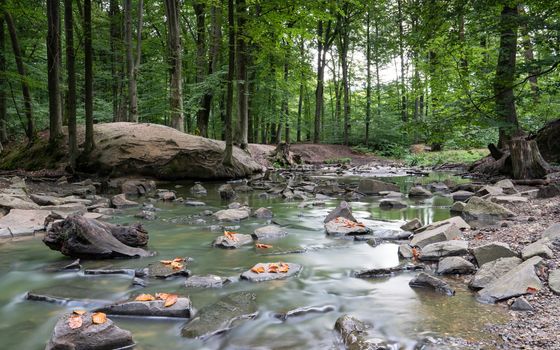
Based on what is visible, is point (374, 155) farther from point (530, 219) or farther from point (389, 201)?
point (530, 219)

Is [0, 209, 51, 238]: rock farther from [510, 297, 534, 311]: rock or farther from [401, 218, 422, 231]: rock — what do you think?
[510, 297, 534, 311]: rock

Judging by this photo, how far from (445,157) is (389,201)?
15.7m

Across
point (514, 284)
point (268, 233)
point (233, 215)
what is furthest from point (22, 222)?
point (514, 284)

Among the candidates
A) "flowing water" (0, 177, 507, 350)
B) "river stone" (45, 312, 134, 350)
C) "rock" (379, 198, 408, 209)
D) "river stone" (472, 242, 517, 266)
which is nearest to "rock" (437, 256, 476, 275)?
"river stone" (472, 242, 517, 266)

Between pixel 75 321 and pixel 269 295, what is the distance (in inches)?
68.8

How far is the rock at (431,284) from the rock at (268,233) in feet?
9.11

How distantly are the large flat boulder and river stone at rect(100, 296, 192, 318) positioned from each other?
36.4ft

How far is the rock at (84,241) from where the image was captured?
17.6 feet

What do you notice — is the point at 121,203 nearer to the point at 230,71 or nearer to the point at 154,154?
the point at 154,154

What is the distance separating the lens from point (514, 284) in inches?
152

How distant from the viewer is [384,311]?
3.73 meters

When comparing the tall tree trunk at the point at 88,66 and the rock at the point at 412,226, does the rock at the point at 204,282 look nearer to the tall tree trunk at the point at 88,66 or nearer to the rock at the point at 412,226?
the rock at the point at 412,226

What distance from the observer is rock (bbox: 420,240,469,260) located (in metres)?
5.12

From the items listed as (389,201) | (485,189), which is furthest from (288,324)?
(485,189)
